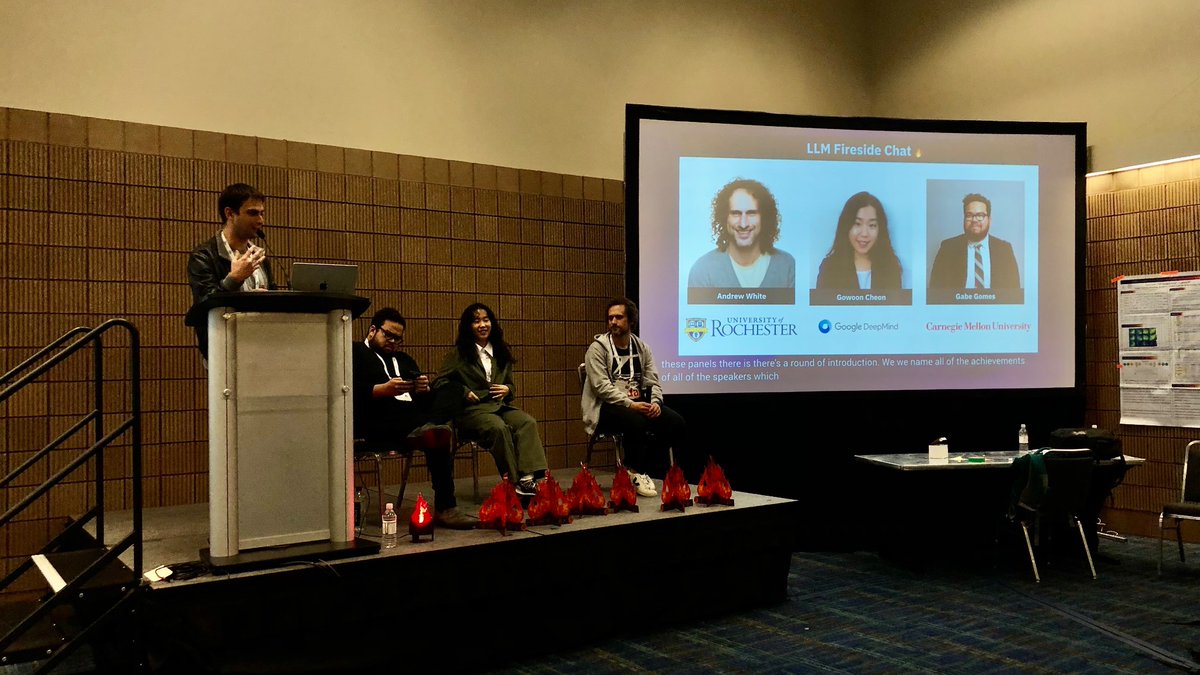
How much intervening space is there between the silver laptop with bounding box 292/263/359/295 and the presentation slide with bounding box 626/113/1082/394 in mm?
2661

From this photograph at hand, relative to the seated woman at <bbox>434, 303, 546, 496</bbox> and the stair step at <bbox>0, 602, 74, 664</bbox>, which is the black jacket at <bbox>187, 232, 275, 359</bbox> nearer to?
the stair step at <bbox>0, 602, 74, 664</bbox>

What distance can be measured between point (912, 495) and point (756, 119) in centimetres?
265

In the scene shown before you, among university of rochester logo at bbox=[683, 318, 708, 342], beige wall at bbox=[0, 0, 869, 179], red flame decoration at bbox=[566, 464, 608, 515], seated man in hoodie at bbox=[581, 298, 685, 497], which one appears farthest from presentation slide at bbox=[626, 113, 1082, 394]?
red flame decoration at bbox=[566, 464, 608, 515]

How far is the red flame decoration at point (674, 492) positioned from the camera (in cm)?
453

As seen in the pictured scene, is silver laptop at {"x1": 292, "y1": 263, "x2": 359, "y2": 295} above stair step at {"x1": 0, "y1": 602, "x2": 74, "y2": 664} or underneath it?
above

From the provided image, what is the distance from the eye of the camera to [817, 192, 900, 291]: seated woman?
639cm

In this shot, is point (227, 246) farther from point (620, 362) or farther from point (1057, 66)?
point (1057, 66)

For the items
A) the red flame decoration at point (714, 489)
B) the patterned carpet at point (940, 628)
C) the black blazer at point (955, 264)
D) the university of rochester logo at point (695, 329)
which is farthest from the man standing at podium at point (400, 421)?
the black blazer at point (955, 264)

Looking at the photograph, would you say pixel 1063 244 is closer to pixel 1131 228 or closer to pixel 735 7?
pixel 1131 228

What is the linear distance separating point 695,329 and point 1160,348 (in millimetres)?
3195

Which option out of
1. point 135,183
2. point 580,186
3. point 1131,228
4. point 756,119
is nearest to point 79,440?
point 135,183

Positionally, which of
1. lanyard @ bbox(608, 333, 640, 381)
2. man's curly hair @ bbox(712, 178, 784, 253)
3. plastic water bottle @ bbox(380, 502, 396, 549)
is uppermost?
man's curly hair @ bbox(712, 178, 784, 253)

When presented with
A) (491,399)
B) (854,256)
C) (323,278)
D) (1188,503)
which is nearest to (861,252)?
(854,256)

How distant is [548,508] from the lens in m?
4.16
